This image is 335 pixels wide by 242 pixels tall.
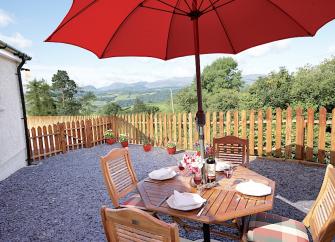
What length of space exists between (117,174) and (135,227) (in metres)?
1.47

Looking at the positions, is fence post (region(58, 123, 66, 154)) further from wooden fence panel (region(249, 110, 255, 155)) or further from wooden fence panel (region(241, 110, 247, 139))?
wooden fence panel (region(249, 110, 255, 155))

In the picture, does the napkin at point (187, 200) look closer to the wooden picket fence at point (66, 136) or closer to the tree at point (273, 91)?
the wooden picket fence at point (66, 136)

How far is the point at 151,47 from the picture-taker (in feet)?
9.62

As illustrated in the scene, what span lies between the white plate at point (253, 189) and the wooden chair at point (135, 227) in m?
0.91

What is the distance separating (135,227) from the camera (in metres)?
1.18

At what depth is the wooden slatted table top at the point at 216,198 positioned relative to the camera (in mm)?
1625

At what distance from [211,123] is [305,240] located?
4805mm

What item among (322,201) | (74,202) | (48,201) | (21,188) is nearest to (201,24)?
(322,201)

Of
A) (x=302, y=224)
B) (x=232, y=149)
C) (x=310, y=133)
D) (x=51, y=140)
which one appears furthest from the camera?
(x=51, y=140)

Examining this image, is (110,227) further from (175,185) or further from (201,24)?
(201,24)

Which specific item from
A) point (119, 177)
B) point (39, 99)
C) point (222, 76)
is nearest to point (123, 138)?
point (119, 177)

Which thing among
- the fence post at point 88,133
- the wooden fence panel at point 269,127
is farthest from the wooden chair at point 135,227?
the fence post at point 88,133

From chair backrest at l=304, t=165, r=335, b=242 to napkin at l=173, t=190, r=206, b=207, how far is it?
2.68ft

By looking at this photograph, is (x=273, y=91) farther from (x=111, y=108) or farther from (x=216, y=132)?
(x=111, y=108)
